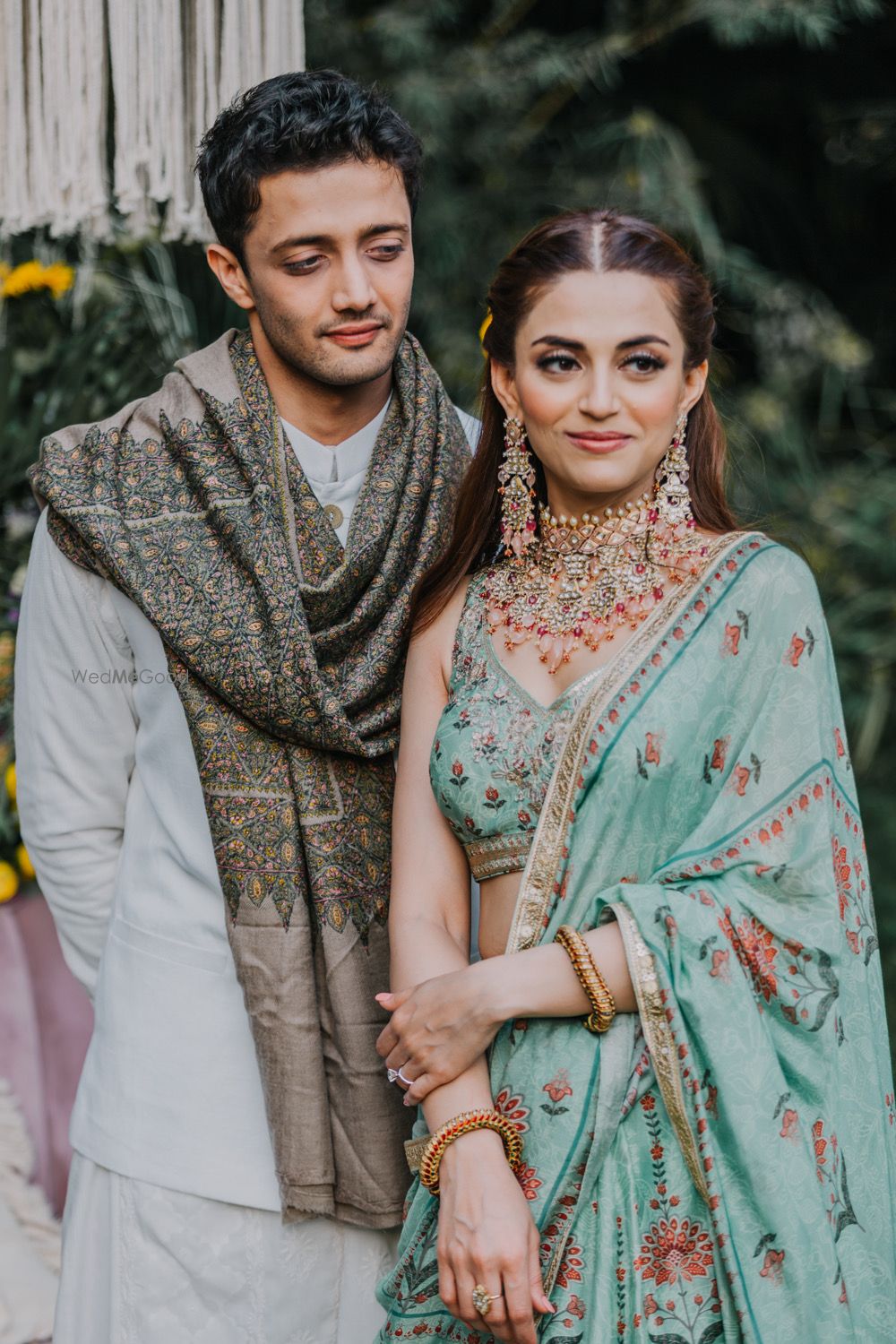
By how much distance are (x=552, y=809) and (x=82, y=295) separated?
2.14 m

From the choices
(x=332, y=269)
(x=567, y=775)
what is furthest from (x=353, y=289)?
(x=567, y=775)

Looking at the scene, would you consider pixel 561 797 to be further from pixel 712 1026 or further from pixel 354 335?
pixel 354 335

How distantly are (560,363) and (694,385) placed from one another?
172 millimetres

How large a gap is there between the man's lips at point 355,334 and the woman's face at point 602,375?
0.29 m

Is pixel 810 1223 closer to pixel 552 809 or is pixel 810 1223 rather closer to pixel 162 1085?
pixel 552 809

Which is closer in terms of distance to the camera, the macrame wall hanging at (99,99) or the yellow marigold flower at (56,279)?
the macrame wall hanging at (99,99)

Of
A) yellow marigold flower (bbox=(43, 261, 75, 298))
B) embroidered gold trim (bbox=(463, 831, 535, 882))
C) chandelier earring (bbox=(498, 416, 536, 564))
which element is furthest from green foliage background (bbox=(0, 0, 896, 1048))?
embroidered gold trim (bbox=(463, 831, 535, 882))

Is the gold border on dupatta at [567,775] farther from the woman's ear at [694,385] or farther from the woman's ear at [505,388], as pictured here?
the woman's ear at [505,388]

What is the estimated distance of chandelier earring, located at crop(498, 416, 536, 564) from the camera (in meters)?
1.90

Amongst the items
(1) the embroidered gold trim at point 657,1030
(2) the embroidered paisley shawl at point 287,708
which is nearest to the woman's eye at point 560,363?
(2) the embroidered paisley shawl at point 287,708

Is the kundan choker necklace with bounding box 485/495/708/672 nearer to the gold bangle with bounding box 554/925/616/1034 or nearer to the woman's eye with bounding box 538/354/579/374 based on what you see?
the woman's eye with bounding box 538/354/579/374

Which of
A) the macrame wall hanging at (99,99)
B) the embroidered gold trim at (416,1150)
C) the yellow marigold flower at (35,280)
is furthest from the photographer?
the yellow marigold flower at (35,280)

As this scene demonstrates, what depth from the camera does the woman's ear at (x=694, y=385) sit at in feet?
6.04

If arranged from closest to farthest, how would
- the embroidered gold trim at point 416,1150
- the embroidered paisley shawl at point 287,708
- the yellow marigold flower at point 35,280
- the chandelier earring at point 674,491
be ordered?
the embroidered gold trim at point 416,1150, the chandelier earring at point 674,491, the embroidered paisley shawl at point 287,708, the yellow marigold flower at point 35,280
